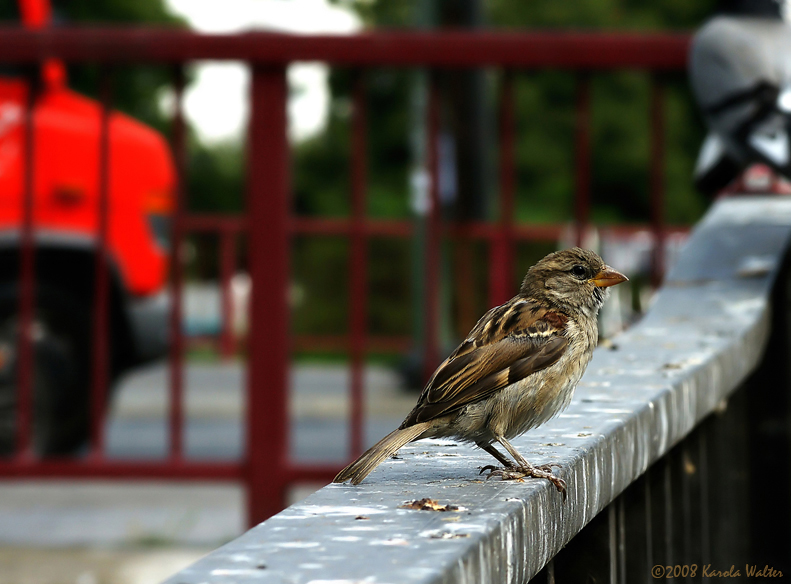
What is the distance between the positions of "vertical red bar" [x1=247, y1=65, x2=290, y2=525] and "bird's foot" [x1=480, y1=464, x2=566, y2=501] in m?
2.08

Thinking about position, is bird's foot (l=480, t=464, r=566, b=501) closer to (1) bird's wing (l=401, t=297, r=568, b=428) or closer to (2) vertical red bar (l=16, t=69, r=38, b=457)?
(1) bird's wing (l=401, t=297, r=568, b=428)

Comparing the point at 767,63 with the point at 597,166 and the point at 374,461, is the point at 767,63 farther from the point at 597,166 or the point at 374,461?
the point at 597,166

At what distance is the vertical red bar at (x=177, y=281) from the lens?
3992mm

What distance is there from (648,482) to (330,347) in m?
6.51

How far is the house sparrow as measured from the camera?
1992mm

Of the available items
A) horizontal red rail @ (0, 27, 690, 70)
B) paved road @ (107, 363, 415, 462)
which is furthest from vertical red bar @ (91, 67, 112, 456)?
paved road @ (107, 363, 415, 462)

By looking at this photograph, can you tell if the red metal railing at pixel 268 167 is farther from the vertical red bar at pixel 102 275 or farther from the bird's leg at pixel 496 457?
the bird's leg at pixel 496 457

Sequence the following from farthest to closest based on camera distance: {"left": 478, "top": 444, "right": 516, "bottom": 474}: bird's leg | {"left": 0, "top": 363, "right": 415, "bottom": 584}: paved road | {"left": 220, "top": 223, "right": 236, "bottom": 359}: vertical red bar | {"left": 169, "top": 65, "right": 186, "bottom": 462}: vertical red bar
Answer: {"left": 220, "top": 223, "right": 236, "bottom": 359}: vertical red bar
{"left": 0, "top": 363, "right": 415, "bottom": 584}: paved road
{"left": 169, "top": 65, "right": 186, "bottom": 462}: vertical red bar
{"left": 478, "top": 444, "right": 516, "bottom": 474}: bird's leg

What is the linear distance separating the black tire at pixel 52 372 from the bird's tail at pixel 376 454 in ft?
11.4

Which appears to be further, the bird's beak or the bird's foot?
the bird's beak

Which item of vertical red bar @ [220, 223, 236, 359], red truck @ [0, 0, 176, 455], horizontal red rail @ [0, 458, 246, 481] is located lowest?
vertical red bar @ [220, 223, 236, 359]

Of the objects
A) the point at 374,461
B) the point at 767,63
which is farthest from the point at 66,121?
the point at 374,461

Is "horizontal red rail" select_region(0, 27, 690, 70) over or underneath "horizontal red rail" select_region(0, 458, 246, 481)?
over

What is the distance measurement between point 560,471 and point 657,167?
244 centimetres
